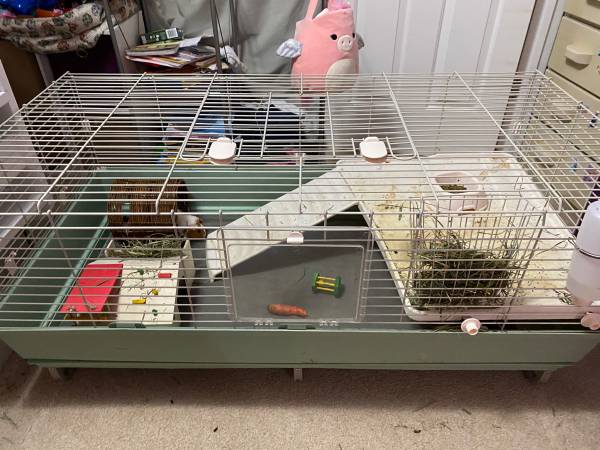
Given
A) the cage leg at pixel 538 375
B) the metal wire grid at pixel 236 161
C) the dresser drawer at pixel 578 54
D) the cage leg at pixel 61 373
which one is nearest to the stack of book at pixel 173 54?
the metal wire grid at pixel 236 161

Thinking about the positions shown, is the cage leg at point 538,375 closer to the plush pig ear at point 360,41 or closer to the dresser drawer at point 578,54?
the dresser drawer at point 578,54

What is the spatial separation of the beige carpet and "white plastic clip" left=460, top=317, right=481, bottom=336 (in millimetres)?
231

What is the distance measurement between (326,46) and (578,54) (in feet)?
2.49

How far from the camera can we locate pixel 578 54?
1408 mm

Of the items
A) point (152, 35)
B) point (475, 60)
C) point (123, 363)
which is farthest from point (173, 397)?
point (475, 60)

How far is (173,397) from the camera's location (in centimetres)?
108

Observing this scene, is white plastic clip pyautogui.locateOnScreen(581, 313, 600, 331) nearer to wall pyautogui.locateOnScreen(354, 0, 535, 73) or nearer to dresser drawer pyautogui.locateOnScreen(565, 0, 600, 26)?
dresser drawer pyautogui.locateOnScreen(565, 0, 600, 26)

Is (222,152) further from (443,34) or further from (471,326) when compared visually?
(443,34)

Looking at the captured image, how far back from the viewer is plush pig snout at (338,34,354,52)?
1571 mm

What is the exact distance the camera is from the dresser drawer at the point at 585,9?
4.49 ft

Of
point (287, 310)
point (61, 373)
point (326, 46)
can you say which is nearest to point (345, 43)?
point (326, 46)

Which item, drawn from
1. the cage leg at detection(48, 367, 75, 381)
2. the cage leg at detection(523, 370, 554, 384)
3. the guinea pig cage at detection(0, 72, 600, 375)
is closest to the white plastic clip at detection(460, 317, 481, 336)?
the guinea pig cage at detection(0, 72, 600, 375)

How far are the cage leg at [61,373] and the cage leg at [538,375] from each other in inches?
42.1

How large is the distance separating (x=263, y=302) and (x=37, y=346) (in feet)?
1.64
